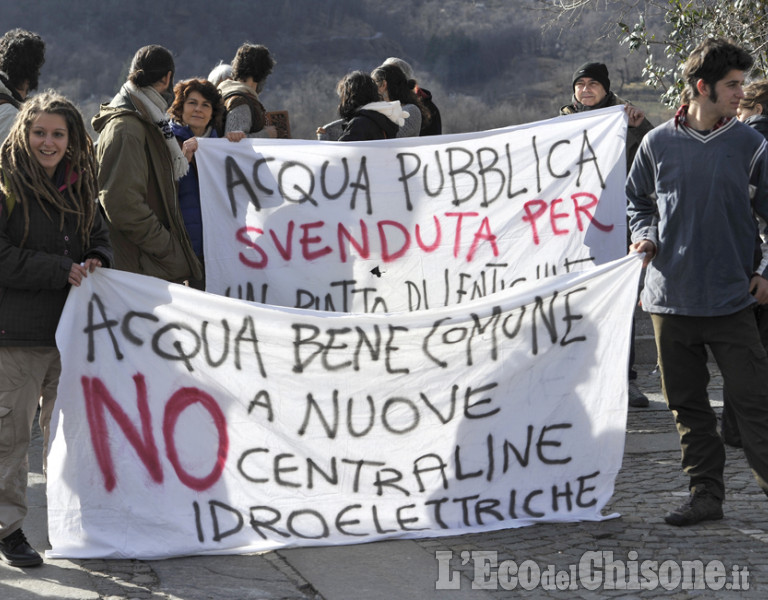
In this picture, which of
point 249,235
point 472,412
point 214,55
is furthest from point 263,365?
point 214,55

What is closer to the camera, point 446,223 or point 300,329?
point 300,329

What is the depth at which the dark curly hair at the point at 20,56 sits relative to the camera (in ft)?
19.0

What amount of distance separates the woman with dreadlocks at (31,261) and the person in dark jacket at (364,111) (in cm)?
227

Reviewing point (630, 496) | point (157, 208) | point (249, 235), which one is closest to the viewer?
point (630, 496)

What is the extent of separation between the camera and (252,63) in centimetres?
654

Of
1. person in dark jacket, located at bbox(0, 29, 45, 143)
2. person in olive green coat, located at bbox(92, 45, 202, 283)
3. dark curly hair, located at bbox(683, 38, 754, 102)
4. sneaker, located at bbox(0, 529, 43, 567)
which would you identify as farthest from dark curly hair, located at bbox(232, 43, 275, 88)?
sneaker, located at bbox(0, 529, 43, 567)

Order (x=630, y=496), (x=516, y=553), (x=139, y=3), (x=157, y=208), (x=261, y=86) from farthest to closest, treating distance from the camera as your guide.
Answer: (x=139, y=3)
(x=261, y=86)
(x=157, y=208)
(x=630, y=496)
(x=516, y=553)

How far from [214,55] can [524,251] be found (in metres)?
16.7

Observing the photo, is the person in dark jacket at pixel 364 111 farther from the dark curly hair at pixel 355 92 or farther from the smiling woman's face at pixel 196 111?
the smiling woman's face at pixel 196 111

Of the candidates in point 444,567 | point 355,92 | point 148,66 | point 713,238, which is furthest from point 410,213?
point 444,567

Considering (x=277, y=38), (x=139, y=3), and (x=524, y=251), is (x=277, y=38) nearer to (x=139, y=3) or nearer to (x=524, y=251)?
(x=139, y=3)

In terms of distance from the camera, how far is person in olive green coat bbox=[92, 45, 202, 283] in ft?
16.0

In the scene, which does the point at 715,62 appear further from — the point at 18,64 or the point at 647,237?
the point at 18,64

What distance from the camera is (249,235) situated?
18.6 feet
